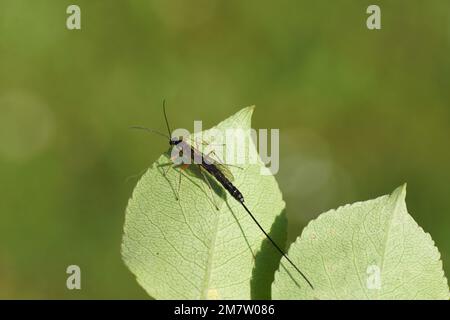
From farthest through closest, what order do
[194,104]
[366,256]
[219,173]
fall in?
[194,104], [219,173], [366,256]

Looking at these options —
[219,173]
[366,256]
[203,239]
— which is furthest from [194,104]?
[366,256]

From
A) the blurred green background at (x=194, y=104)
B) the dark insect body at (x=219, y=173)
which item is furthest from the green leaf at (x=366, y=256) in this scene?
the blurred green background at (x=194, y=104)

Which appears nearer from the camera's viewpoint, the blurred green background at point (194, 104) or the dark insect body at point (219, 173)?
the dark insect body at point (219, 173)

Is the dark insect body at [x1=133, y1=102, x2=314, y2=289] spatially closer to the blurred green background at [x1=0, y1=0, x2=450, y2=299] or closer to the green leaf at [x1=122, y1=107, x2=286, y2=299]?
the green leaf at [x1=122, y1=107, x2=286, y2=299]

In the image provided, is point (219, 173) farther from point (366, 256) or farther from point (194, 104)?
point (194, 104)

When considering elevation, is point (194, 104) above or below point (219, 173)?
above

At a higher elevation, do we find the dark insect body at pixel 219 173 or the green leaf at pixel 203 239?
the dark insect body at pixel 219 173

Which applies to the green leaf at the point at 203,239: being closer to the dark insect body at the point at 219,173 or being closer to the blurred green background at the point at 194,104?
the dark insect body at the point at 219,173

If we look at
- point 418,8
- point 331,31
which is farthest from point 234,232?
point 418,8
